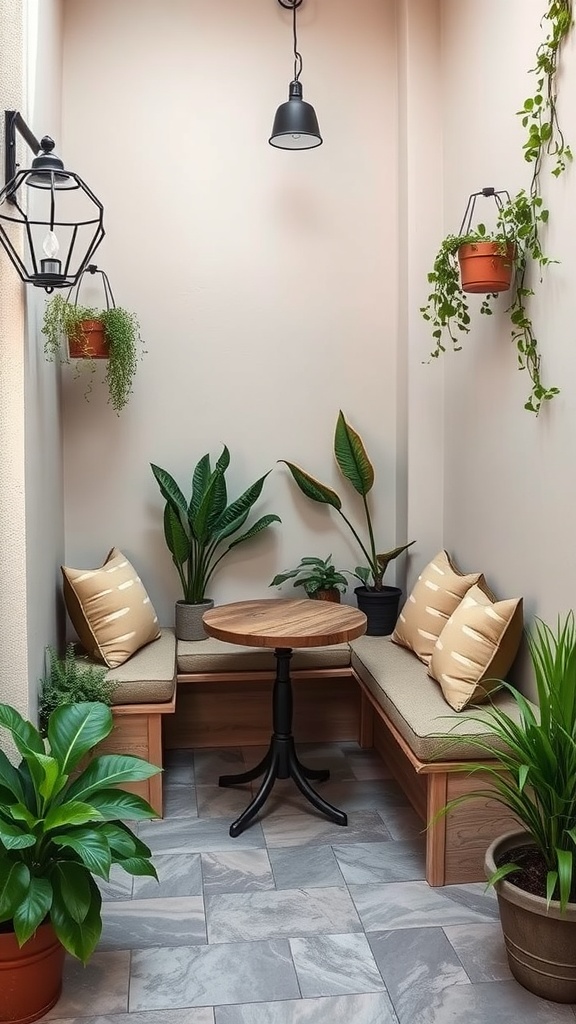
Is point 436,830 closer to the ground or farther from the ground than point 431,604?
closer to the ground

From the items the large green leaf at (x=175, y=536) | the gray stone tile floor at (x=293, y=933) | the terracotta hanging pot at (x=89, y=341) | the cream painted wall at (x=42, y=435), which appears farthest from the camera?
the large green leaf at (x=175, y=536)

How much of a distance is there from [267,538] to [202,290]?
1142mm

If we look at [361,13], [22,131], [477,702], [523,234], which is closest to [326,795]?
[477,702]

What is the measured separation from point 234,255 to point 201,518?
46.9 inches

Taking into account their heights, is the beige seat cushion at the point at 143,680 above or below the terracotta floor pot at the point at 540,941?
above

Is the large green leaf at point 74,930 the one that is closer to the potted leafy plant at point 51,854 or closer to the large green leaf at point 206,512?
the potted leafy plant at point 51,854

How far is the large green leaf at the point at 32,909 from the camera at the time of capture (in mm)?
2131

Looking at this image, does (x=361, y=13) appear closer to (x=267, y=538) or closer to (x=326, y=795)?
(x=267, y=538)

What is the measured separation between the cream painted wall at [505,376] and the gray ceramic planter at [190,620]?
1.12m

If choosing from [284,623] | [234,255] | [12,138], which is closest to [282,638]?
[284,623]

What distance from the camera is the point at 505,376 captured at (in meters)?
3.43

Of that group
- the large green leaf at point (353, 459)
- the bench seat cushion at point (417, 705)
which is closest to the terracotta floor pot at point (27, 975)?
the bench seat cushion at point (417, 705)

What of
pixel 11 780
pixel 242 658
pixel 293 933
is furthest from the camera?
pixel 242 658

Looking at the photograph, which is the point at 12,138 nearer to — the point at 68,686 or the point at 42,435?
the point at 42,435
